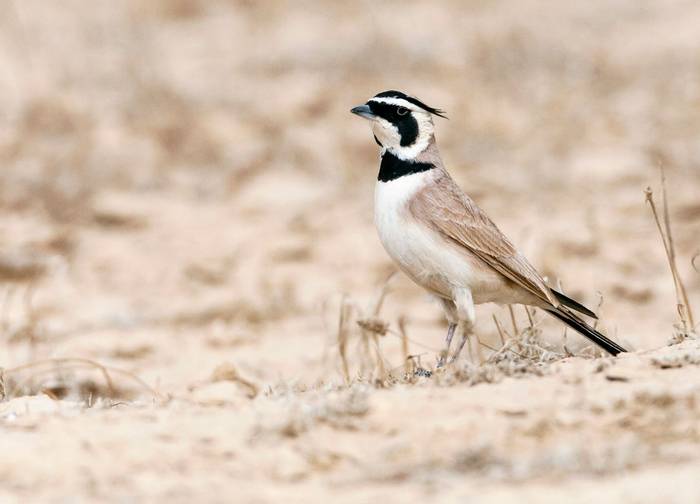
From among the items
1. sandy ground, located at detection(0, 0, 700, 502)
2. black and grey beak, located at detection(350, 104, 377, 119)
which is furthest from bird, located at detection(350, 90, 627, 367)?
sandy ground, located at detection(0, 0, 700, 502)

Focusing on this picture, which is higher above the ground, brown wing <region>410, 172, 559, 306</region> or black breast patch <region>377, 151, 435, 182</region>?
black breast patch <region>377, 151, 435, 182</region>

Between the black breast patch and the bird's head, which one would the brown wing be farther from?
the bird's head

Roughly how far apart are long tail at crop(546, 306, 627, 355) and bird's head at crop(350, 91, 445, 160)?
100cm

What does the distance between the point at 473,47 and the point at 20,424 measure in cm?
943

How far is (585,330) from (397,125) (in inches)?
51.2

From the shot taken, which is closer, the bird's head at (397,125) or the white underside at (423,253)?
the white underside at (423,253)

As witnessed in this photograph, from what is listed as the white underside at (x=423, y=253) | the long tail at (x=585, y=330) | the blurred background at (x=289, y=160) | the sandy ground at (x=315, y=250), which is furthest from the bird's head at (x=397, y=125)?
the blurred background at (x=289, y=160)

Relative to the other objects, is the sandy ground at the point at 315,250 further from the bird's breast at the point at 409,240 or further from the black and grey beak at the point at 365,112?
the black and grey beak at the point at 365,112

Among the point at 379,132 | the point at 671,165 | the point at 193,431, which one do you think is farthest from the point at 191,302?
the point at 193,431

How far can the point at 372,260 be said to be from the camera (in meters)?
9.42

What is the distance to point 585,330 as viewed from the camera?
556 centimetres

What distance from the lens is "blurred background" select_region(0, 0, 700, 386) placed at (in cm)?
862

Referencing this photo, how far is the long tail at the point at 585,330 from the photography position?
214 inches

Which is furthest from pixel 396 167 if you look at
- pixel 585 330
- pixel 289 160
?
pixel 289 160
